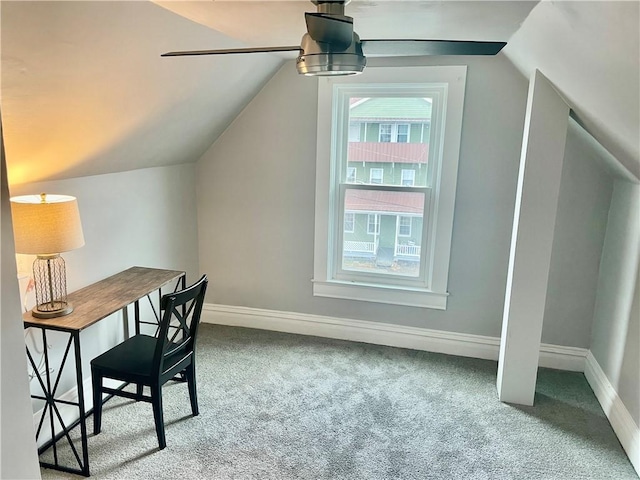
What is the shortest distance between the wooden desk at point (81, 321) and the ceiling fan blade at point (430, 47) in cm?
176

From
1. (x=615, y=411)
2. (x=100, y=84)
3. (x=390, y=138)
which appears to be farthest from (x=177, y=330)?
(x=615, y=411)

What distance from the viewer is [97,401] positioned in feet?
7.75

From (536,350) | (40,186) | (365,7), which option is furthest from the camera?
(536,350)

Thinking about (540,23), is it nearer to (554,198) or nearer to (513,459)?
(554,198)

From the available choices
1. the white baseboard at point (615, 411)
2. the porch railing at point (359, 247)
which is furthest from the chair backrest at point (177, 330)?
the white baseboard at point (615, 411)

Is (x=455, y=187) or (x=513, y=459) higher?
(x=455, y=187)

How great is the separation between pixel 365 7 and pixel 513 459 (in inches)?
90.3

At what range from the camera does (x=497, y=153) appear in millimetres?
3148

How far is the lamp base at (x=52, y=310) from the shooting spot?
215 cm

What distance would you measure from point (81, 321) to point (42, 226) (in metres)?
0.48

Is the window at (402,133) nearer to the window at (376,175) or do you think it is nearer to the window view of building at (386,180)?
the window view of building at (386,180)

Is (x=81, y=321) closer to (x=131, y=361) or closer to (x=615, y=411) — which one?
(x=131, y=361)

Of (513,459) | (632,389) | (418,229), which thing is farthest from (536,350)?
(418,229)

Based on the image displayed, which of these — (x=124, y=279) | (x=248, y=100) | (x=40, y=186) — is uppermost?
(x=248, y=100)
